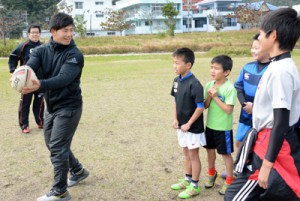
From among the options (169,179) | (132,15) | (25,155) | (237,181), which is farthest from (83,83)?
(132,15)

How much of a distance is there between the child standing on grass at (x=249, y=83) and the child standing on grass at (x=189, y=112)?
0.50 metres

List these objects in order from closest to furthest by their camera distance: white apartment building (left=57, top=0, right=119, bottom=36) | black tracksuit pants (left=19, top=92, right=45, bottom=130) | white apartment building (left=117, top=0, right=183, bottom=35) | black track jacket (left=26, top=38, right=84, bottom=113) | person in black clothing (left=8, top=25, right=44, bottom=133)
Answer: black track jacket (left=26, top=38, right=84, bottom=113)
person in black clothing (left=8, top=25, right=44, bottom=133)
black tracksuit pants (left=19, top=92, right=45, bottom=130)
white apartment building (left=117, top=0, right=183, bottom=35)
white apartment building (left=57, top=0, right=119, bottom=36)

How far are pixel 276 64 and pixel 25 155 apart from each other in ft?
14.6

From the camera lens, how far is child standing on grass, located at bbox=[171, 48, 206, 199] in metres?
3.84

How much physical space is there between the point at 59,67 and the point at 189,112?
1.54 meters

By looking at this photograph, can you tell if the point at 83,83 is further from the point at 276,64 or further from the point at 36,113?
the point at 276,64

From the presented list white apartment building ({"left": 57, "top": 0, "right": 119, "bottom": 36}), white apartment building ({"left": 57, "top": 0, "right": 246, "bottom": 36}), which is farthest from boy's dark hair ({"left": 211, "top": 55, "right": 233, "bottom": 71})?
white apartment building ({"left": 57, "top": 0, "right": 119, "bottom": 36})

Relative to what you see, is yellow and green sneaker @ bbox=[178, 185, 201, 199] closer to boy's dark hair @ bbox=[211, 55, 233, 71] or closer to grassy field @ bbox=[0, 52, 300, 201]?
grassy field @ bbox=[0, 52, 300, 201]

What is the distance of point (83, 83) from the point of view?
13641mm

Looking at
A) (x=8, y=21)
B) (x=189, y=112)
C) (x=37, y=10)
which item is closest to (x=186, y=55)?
(x=189, y=112)

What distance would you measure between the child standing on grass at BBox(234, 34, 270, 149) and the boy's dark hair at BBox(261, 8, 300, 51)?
1422 millimetres

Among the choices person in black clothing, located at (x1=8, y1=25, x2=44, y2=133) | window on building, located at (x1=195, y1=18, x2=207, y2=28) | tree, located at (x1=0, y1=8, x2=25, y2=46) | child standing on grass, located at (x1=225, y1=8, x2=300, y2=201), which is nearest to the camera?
child standing on grass, located at (x1=225, y1=8, x2=300, y2=201)

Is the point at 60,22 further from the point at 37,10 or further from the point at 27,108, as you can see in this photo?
the point at 37,10

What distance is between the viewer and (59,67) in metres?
3.83
